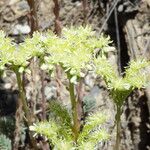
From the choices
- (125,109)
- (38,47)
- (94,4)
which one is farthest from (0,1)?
(38,47)

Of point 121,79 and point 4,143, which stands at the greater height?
point 121,79

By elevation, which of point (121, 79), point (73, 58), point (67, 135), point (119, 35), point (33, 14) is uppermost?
point (33, 14)

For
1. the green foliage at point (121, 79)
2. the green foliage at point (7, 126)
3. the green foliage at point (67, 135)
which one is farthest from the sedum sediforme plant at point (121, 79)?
the green foliage at point (7, 126)

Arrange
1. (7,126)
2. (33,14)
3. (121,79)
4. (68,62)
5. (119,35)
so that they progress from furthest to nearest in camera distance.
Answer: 1. (119,35)
2. (7,126)
3. (33,14)
4. (121,79)
5. (68,62)

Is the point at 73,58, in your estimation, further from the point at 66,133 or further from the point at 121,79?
the point at 66,133

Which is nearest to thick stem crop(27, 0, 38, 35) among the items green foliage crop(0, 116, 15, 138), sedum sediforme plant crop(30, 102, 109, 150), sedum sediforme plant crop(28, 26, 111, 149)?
sedum sediforme plant crop(28, 26, 111, 149)

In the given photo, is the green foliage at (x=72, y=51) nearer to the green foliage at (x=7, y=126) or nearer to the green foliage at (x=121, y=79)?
the green foliage at (x=121, y=79)

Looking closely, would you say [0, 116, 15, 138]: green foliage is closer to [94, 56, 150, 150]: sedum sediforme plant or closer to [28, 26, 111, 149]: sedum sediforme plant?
[28, 26, 111, 149]: sedum sediforme plant

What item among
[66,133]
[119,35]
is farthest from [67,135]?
[119,35]
